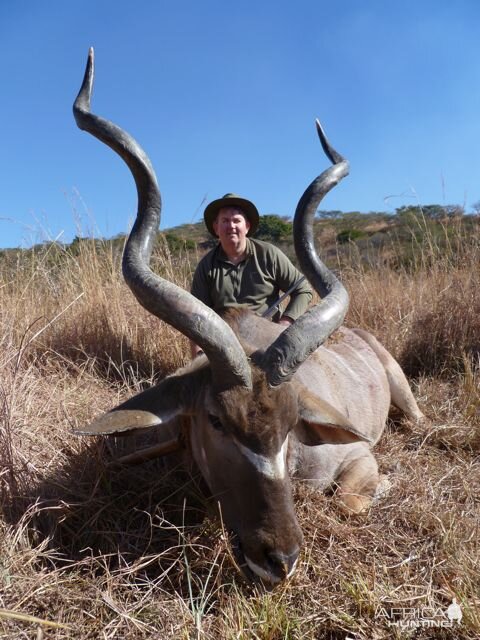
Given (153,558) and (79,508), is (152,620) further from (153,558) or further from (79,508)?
(79,508)

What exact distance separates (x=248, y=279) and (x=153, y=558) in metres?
3.72

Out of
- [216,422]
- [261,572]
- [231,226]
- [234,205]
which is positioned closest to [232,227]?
[231,226]

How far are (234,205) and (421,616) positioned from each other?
449 centimetres

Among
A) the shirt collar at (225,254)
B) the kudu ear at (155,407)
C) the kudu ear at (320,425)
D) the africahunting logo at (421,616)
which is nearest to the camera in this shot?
the africahunting logo at (421,616)

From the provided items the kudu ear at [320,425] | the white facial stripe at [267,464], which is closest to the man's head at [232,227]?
the kudu ear at [320,425]

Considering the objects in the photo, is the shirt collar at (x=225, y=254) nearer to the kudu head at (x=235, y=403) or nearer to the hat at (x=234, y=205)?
the hat at (x=234, y=205)

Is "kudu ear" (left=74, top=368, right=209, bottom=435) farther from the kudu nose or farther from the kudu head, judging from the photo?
the kudu nose

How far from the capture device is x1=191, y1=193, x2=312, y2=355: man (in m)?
6.11

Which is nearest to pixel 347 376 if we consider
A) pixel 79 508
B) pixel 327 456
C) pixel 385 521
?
pixel 327 456

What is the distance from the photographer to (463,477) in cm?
409

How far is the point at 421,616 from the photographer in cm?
262

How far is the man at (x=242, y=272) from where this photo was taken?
6.11 m

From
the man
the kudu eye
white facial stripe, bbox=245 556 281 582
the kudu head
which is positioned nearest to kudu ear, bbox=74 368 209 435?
the kudu head

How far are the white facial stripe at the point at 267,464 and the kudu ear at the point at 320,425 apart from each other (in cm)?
52
